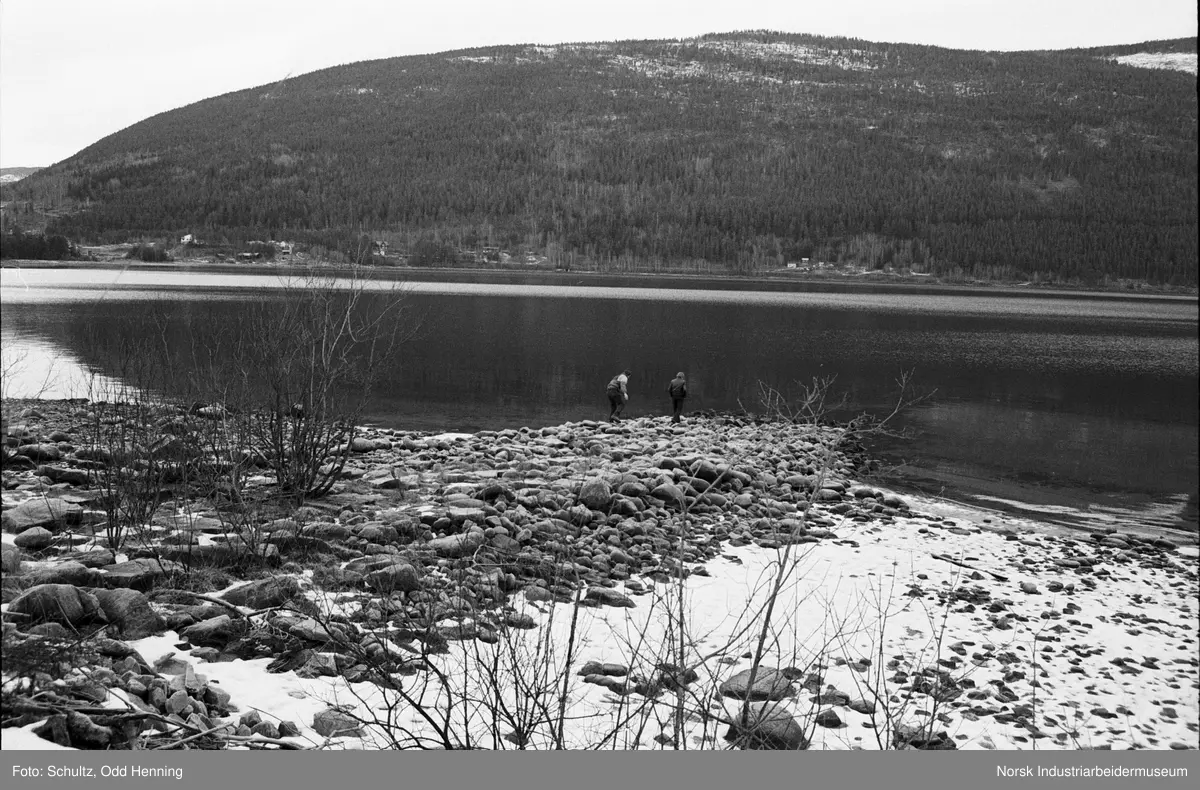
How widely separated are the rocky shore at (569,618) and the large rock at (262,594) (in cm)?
2

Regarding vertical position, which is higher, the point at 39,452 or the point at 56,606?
the point at 56,606

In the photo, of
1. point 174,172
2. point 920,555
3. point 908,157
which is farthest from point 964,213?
point 920,555

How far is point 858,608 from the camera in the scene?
7.69 meters

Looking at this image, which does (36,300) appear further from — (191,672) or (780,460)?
(780,460)

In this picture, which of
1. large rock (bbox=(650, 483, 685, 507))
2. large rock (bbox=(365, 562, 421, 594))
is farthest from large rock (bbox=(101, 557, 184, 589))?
large rock (bbox=(650, 483, 685, 507))

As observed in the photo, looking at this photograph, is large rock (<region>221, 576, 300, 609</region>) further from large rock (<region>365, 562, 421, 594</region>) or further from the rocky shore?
large rock (<region>365, 562, 421, 594</region>)

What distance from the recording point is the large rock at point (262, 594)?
5871 millimetres

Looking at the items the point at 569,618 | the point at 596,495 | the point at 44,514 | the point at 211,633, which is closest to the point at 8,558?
the point at 211,633

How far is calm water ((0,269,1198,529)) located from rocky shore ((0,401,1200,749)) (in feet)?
5.48

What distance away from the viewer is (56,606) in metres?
4.59

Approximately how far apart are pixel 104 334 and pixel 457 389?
14.2 meters

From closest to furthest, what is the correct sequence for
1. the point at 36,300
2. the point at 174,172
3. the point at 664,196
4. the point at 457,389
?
the point at 36,300, the point at 457,389, the point at 174,172, the point at 664,196

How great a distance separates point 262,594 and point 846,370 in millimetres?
29440

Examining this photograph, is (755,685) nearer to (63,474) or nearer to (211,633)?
(211,633)
